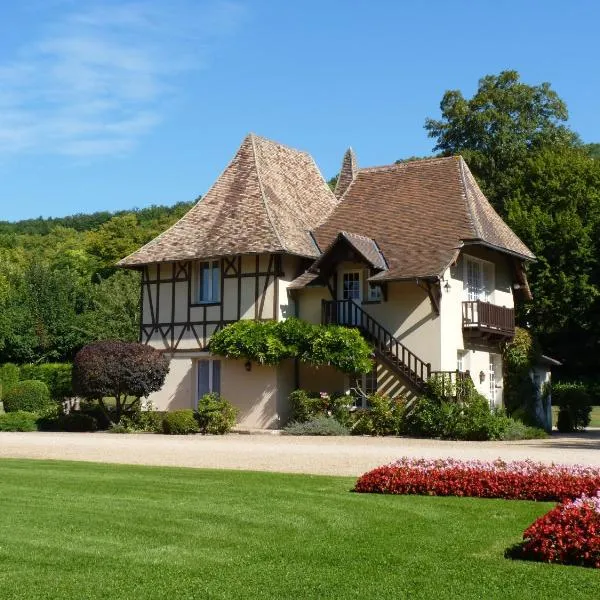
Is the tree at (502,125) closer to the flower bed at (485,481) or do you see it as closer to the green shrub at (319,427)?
the green shrub at (319,427)

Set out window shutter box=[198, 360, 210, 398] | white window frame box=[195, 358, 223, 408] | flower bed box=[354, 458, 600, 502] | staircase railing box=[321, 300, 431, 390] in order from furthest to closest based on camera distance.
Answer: window shutter box=[198, 360, 210, 398] < white window frame box=[195, 358, 223, 408] < staircase railing box=[321, 300, 431, 390] < flower bed box=[354, 458, 600, 502]

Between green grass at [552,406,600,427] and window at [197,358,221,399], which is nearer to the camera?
window at [197,358,221,399]

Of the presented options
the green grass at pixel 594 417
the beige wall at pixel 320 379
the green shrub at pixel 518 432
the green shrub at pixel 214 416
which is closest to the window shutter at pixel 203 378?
the green shrub at pixel 214 416

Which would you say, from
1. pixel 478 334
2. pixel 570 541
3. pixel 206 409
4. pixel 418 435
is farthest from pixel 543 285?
pixel 570 541

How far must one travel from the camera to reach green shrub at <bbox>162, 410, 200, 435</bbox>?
94.0 feet

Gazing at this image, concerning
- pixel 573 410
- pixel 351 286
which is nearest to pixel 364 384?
pixel 351 286

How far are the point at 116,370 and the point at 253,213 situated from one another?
728 centimetres

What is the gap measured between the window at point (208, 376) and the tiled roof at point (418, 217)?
544 centimetres

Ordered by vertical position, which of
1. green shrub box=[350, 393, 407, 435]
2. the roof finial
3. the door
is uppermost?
the roof finial

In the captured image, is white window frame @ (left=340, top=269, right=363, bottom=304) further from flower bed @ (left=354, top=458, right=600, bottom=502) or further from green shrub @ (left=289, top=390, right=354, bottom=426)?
flower bed @ (left=354, top=458, right=600, bottom=502)

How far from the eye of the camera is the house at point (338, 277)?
2919 cm

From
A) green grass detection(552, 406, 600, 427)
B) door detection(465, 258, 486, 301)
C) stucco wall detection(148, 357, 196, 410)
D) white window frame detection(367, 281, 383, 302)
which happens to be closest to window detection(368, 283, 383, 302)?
white window frame detection(367, 281, 383, 302)

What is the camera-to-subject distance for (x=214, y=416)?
28.7 m

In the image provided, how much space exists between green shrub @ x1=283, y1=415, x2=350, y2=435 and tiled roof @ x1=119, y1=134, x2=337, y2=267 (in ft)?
17.8
